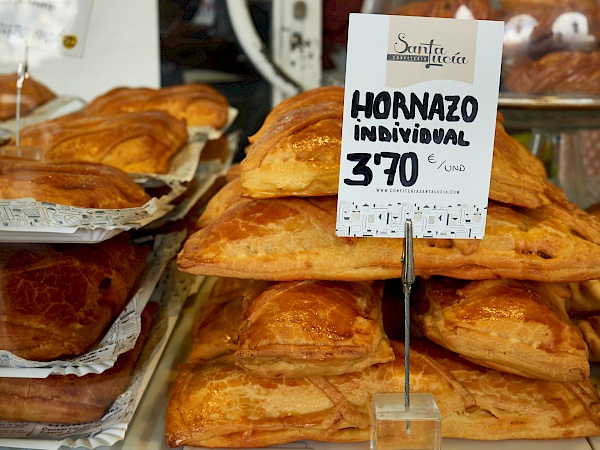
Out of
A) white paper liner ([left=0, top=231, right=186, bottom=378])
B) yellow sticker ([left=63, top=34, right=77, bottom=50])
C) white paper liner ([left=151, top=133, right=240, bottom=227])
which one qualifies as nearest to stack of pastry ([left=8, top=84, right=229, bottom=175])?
white paper liner ([left=151, top=133, right=240, bottom=227])

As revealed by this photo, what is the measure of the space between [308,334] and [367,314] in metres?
0.15

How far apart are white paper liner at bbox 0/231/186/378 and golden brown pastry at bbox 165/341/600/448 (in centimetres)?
18

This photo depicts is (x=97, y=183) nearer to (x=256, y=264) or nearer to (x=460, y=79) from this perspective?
(x=256, y=264)

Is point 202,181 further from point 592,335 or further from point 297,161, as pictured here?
point 592,335

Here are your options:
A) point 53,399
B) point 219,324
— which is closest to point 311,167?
point 219,324

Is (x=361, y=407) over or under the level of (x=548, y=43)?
under

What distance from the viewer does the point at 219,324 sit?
162 centimetres

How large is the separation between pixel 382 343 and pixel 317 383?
0.17m

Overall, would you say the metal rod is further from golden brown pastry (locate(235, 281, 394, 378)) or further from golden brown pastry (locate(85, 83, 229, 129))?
golden brown pastry (locate(85, 83, 229, 129))

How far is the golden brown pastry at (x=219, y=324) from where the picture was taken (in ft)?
5.16

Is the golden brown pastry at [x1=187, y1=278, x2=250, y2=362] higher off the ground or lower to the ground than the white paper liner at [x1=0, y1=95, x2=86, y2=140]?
lower

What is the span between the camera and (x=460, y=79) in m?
1.17

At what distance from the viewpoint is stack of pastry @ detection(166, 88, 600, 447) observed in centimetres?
134

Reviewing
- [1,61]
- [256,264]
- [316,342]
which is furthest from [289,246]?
[1,61]
